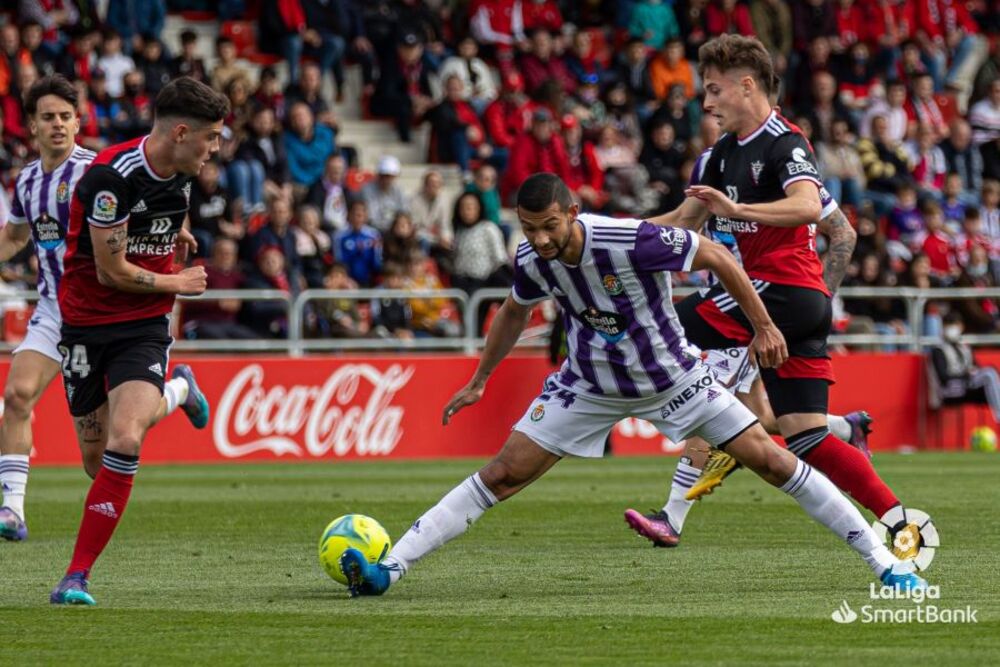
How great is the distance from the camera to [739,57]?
8953 millimetres

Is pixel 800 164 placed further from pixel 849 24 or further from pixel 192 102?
pixel 849 24

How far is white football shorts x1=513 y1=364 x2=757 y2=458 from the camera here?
26.0 ft

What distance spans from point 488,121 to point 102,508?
1664cm

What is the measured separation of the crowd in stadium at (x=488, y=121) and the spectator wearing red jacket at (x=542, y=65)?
31 millimetres

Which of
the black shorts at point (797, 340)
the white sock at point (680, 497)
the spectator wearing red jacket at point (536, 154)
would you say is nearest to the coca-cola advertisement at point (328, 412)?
the spectator wearing red jacket at point (536, 154)

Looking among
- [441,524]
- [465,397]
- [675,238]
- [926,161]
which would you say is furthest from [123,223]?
[926,161]

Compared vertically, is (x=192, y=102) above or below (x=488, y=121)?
above

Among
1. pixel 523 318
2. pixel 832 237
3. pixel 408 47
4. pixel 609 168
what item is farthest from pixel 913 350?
pixel 523 318

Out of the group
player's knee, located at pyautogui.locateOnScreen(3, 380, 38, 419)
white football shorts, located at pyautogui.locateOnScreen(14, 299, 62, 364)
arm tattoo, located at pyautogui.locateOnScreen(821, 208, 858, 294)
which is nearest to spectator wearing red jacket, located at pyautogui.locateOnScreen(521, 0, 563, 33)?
white football shorts, located at pyautogui.locateOnScreen(14, 299, 62, 364)

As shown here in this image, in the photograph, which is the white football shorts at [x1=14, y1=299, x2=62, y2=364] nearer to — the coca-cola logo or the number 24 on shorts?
the number 24 on shorts

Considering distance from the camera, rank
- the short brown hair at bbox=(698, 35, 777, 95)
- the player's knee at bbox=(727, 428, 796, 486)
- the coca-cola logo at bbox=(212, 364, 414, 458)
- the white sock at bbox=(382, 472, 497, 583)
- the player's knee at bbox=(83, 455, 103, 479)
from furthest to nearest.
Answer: the coca-cola logo at bbox=(212, 364, 414, 458) → the player's knee at bbox=(83, 455, 103, 479) → the short brown hair at bbox=(698, 35, 777, 95) → the white sock at bbox=(382, 472, 497, 583) → the player's knee at bbox=(727, 428, 796, 486)

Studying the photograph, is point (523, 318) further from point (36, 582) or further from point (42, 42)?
point (42, 42)

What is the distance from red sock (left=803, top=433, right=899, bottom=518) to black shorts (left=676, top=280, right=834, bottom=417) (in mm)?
203

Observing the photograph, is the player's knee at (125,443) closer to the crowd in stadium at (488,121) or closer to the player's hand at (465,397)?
the player's hand at (465,397)
